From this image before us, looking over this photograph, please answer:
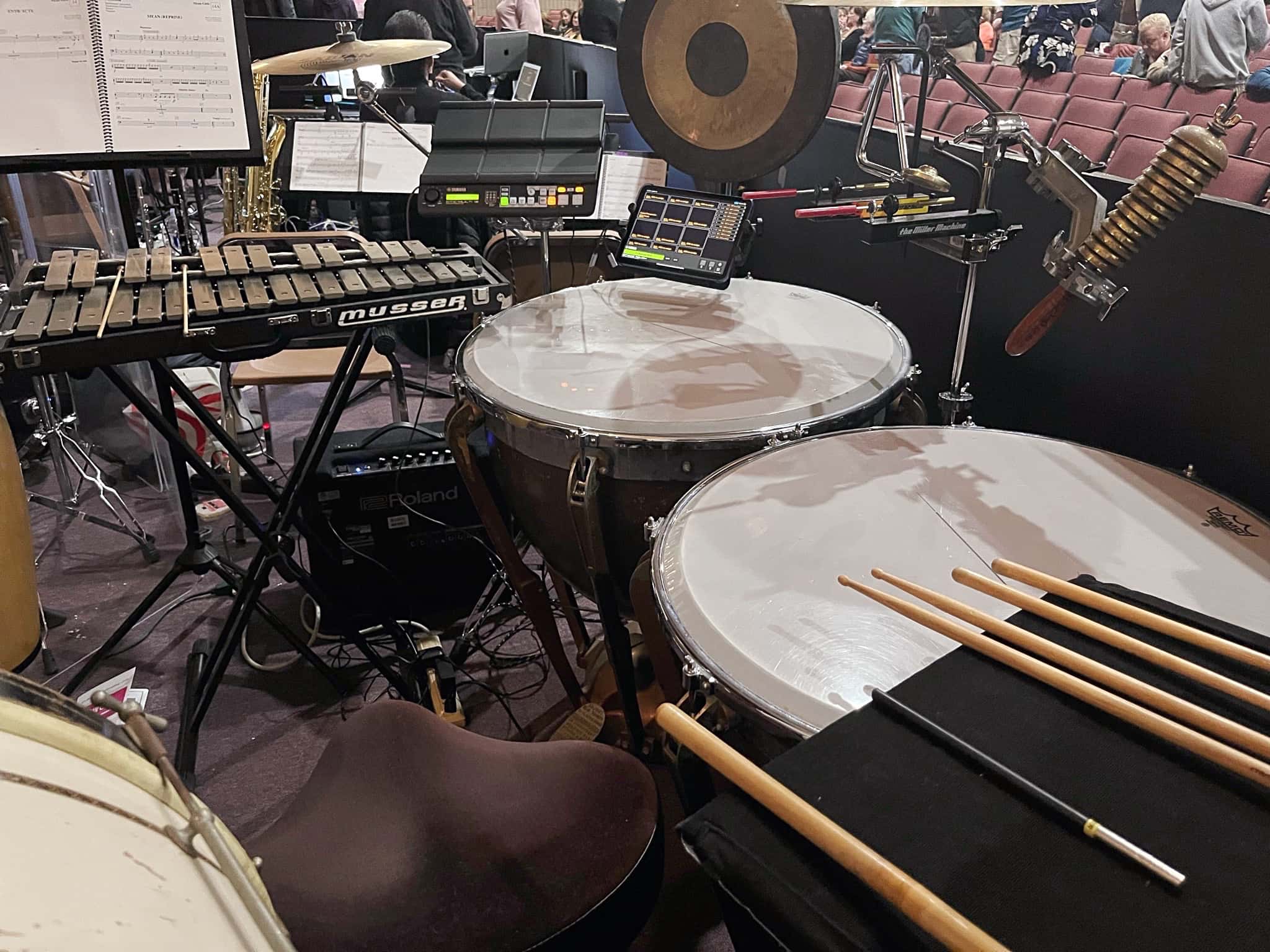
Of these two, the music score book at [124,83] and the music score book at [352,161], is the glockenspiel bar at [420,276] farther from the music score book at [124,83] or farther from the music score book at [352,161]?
the music score book at [352,161]

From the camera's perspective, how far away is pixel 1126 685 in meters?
0.63

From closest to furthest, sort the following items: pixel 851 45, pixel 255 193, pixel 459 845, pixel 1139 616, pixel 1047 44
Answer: pixel 1139 616
pixel 459 845
pixel 255 193
pixel 851 45
pixel 1047 44

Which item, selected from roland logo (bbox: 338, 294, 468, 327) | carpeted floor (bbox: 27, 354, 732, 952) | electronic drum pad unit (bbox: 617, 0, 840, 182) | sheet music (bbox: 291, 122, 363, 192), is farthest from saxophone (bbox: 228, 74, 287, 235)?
roland logo (bbox: 338, 294, 468, 327)

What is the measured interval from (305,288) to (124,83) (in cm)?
55

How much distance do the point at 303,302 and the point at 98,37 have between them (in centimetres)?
66

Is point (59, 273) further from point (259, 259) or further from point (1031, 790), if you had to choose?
point (1031, 790)

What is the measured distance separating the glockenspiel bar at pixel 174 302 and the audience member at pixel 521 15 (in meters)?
5.44

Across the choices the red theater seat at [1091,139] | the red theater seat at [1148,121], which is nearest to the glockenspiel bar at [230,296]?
the red theater seat at [1091,139]

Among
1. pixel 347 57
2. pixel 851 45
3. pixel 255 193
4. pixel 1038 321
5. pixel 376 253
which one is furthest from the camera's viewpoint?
pixel 851 45

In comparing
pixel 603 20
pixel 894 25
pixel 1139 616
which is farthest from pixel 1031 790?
pixel 603 20

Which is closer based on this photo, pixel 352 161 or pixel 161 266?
pixel 161 266

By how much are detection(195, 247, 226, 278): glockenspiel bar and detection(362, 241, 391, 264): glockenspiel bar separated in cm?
26

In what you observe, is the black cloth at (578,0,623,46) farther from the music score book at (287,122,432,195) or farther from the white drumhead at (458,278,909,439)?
the white drumhead at (458,278,909,439)

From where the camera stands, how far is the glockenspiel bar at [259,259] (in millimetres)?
1573
